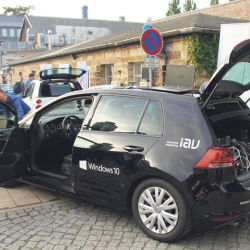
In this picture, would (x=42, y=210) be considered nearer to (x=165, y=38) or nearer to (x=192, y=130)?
(x=192, y=130)

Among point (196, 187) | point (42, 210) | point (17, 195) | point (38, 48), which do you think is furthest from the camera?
point (38, 48)

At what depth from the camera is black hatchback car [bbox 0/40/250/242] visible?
2.82m

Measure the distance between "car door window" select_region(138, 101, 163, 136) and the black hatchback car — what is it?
0.01 meters

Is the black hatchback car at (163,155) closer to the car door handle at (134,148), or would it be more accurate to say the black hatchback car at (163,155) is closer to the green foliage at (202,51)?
the car door handle at (134,148)

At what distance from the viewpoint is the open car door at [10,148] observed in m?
3.99

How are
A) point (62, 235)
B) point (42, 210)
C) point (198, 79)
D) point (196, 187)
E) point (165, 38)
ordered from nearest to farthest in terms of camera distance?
point (196, 187), point (62, 235), point (42, 210), point (198, 79), point (165, 38)

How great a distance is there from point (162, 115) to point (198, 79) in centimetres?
853

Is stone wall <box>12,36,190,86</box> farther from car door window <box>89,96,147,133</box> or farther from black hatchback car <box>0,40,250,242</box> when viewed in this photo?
car door window <box>89,96,147,133</box>

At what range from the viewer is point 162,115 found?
3.14m

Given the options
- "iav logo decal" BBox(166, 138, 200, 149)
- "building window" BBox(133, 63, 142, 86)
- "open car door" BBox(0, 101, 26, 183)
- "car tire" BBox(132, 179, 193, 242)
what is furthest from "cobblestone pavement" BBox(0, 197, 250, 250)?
"building window" BBox(133, 63, 142, 86)

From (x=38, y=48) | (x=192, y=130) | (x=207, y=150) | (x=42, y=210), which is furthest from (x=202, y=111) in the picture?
(x=38, y=48)

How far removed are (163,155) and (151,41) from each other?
5279 mm

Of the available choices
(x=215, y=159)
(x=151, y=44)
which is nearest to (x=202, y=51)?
(x=151, y=44)

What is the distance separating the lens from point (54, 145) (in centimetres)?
504
